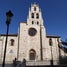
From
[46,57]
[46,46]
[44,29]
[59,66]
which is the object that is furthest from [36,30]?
[59,66]

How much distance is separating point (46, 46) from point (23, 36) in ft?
21.2

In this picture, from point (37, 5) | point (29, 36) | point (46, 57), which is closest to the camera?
point (46, 57)

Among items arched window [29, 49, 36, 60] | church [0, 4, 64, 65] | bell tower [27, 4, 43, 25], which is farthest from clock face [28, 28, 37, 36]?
arched window [29, 49, 36, 60]

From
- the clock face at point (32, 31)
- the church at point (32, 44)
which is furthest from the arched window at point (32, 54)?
the clock face at point (32, 31)

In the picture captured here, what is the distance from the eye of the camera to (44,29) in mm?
42094

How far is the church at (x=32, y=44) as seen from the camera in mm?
38562

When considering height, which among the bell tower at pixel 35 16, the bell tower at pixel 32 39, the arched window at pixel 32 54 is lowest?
the arched window at pixel 32 54

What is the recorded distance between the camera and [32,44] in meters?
39.9

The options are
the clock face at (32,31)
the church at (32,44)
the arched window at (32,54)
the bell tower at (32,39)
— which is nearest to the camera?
the church at (32,44)

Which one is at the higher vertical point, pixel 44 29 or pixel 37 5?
pixel 37 5

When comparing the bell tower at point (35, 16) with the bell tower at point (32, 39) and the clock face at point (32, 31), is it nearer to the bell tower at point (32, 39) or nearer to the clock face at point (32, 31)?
the bell tower at point (32, 39)

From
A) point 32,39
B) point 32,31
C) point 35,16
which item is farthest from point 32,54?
point 35,16

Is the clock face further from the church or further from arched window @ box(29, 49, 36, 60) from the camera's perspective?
arched window @ box(29, 49, 36, 60)

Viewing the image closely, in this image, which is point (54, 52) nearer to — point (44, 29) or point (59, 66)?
point (44, 29)
